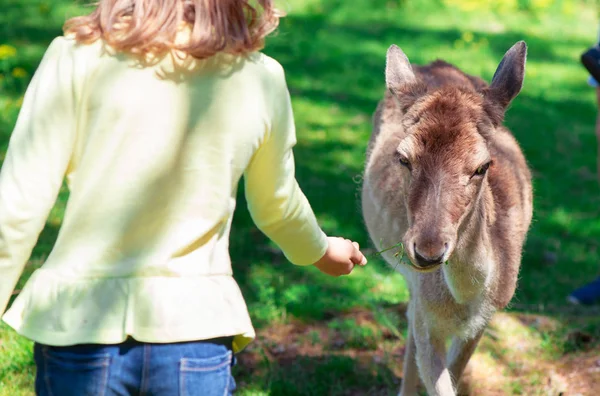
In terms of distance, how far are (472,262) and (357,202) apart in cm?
256

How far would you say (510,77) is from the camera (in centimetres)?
388

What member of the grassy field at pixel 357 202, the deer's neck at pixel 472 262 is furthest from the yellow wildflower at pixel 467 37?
the deer's neck at pixel 472 262

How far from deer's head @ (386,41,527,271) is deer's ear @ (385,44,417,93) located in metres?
0.16

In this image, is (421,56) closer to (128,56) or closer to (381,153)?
(381,153)

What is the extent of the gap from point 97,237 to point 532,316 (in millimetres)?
3677

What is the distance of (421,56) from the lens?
9.69 metres

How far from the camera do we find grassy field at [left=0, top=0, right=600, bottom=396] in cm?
477

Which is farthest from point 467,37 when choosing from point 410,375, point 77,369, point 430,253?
point 77,369

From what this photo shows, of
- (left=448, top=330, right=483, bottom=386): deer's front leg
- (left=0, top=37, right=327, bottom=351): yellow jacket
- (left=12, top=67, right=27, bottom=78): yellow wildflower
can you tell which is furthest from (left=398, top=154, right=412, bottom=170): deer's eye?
(left=12, top=67, right=27, bottom=78): yellow wildflower

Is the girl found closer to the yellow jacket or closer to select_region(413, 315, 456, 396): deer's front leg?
the yellow jacket

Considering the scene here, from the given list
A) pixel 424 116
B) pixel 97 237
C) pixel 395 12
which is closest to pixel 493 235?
pixel 424 116

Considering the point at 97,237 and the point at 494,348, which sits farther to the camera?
the point at 494,348

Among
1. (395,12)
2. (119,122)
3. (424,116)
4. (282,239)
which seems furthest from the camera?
(395,12)

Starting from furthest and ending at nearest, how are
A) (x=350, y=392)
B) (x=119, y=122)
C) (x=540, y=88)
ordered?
(x=540, y=88), (x=350, y=392), (x=119, y=122)
